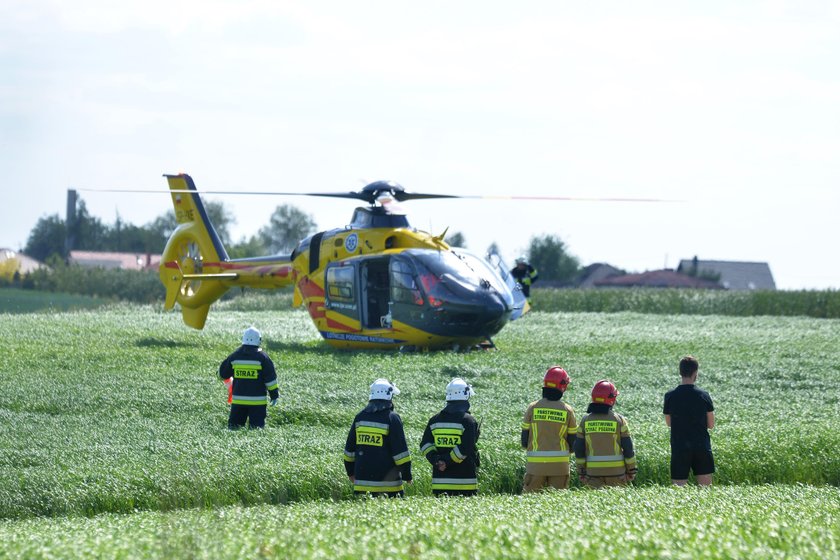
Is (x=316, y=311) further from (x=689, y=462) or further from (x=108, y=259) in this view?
(x=108, y=259)

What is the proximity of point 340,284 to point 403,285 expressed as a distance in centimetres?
218

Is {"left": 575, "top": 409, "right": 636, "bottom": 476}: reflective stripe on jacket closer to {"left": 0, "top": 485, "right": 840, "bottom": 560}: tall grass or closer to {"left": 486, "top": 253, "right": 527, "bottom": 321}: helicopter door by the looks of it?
{"left": 0, "top": 485, "right": 840, "bottom": 560}: tall grass

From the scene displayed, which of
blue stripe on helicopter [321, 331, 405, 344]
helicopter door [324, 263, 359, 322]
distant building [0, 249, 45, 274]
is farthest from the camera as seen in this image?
distant building [0, 249, 45, 274]

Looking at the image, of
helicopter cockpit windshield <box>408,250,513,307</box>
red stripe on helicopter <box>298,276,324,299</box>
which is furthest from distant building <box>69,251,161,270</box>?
helicopter cockpit windshield <box>408,250,513,307</box>

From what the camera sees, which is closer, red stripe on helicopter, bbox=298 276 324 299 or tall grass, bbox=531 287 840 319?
red stripe on helicopter, bbox=298 276 324 299

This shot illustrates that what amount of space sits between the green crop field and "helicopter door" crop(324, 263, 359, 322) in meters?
1.27

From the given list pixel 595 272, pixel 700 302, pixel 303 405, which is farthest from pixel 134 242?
pixel 303 405

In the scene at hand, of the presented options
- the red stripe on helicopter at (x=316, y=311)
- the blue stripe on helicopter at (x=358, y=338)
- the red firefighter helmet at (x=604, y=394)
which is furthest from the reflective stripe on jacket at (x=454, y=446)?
the red stripe on helicopter at (x=316, y=311)

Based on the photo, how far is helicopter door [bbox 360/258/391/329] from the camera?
3136cm

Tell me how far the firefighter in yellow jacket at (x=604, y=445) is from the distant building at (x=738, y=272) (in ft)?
329

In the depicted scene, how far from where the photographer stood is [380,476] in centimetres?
1354

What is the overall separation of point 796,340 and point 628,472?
23690mm

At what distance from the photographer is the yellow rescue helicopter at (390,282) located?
3005 cm

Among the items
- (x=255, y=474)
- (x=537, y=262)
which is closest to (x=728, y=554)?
(x=255, y=474)
